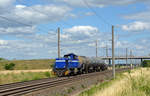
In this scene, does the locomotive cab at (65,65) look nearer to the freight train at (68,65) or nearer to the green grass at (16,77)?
the freight train at (68,65)

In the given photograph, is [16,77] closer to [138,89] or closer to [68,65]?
[68,65]

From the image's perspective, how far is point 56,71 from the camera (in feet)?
118

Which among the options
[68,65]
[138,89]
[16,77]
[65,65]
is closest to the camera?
[138,89]

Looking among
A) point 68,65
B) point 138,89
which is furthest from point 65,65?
point 138,89

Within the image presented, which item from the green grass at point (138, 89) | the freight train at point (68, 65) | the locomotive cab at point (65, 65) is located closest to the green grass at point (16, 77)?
the locomotive cab at point (65, 65)

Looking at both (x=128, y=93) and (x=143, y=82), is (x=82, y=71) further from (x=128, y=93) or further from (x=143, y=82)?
(x=128, y=93)

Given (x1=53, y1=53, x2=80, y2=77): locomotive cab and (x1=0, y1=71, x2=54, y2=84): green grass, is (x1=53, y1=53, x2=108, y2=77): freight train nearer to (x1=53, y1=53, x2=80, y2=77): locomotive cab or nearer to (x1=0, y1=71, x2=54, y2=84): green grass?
(x1=53, y1=53, x2=80, y2=77): locomotive cab

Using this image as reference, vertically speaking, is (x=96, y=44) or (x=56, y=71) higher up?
(x=96, y=44)

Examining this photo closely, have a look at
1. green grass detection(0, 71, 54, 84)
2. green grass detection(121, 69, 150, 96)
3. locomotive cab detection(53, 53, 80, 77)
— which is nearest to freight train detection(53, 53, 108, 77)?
locomotive cab detection(53, 53, 80, 77)

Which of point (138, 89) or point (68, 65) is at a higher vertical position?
point (68, 65)

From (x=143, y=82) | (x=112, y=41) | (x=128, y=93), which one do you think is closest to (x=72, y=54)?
(x=112, y=41)

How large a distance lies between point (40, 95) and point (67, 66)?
63.0 ft

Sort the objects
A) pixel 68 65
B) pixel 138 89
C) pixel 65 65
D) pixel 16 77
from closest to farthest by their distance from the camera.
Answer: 1. pixel 138 89
2. pixel 16 77
3. pixel 65 65
4. pixel 68 65

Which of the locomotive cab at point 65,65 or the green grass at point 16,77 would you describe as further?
the locomotive cab at point 65,65
